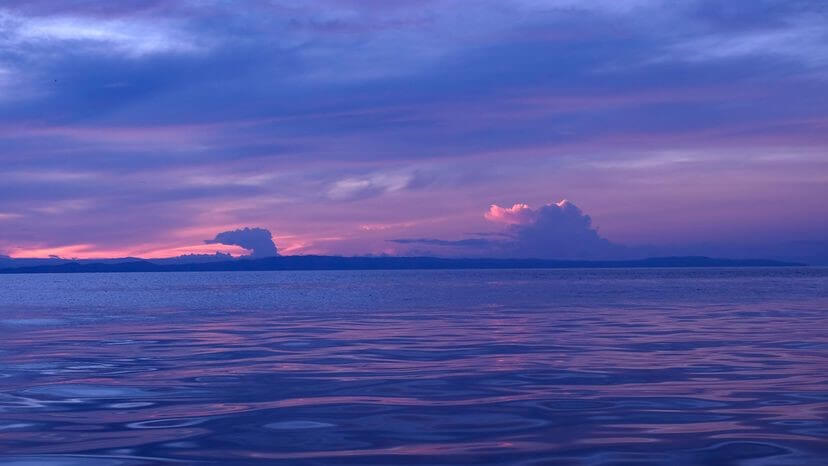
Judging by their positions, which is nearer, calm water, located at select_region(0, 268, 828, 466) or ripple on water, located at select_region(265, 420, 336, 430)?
Answer: calm water, located at select_region(0, 268, 828, 466)

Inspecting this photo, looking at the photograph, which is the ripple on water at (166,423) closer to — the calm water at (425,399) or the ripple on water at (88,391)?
the calm water at (425,399)

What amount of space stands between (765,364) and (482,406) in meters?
8.03

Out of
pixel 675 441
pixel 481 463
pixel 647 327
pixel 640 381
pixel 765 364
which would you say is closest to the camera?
pixel 481 463

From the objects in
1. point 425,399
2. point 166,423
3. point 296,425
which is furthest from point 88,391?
point 425,399

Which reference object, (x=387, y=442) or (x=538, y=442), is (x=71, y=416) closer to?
(x=387, y=442)

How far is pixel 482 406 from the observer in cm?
1370

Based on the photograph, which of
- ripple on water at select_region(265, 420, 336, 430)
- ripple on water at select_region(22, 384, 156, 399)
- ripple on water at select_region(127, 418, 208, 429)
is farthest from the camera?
ripple on water at select_region(22, 384, 156, 399)

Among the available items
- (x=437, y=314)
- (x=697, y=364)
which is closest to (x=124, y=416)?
(x=697, y=364)

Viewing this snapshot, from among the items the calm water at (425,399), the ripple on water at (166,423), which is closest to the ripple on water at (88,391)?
the calm water at (425,399)

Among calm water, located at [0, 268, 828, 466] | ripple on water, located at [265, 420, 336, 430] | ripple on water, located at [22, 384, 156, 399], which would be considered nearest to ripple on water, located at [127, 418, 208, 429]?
calm water, located at [0, 268, 828, 466]

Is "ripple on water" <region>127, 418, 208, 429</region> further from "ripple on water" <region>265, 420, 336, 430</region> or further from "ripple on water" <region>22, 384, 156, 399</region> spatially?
"ripple on water" <region>22, 384, 156, 399</region>

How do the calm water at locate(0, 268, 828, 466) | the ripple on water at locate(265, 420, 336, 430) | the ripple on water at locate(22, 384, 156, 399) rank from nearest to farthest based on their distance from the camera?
the calm water at locate(0, 268, 828, 466), the ripple on water at locate(265, 420, 336, 430), the ripple on water at locate(22, 384, 156, 399)

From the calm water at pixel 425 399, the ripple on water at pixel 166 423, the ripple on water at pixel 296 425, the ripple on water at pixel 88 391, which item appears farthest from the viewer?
the ripple on water at pixel 88 391

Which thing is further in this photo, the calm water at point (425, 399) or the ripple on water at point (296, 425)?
the ripple on water at point (296, 425)
